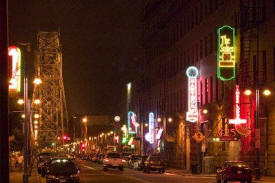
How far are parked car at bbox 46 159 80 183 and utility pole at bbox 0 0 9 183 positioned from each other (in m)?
23.8

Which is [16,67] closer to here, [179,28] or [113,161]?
[113,161]

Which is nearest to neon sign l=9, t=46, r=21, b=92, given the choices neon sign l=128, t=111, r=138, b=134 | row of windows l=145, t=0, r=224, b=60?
row of windows l=145, t=0, r=224, b=60

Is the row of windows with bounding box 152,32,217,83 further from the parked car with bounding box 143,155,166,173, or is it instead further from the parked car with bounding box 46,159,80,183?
the parked car with bounding box 46,159,80,183

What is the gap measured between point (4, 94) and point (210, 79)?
2128 inches

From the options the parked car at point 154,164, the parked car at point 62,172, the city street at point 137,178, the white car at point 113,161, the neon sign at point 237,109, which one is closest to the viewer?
the parked car at point 62,172

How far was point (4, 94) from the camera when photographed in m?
8.70

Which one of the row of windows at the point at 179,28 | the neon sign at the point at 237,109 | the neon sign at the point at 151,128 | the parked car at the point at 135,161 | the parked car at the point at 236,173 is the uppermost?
the row of windows at the point at 179,28

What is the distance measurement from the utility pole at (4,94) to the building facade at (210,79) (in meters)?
35.9

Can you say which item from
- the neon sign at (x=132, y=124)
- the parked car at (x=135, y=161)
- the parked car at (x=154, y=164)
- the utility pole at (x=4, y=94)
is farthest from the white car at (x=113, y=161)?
the utility pole at (x=4, y=94)

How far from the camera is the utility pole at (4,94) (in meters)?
8.53

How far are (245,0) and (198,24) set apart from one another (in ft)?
52.4

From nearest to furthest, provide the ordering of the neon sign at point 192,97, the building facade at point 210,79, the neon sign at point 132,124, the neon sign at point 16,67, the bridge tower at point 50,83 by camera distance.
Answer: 1. the building facade at point 210,79
2. the neon sign at point 16,67
3. the neon sign at point 192,97
4. the neon sign at point 132,124
5. the bridge tower at point 50,83

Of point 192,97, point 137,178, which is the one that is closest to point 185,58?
point 192,97

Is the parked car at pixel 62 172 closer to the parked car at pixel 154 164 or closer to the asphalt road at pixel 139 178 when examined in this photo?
the asphalt road at pixel 139 178
